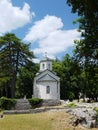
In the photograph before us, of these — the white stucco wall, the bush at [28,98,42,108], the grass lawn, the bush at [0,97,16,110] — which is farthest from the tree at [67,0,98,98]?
the white stucco wall

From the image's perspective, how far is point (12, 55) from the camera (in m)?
67.1

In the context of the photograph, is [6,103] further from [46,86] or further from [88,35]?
[88,35]

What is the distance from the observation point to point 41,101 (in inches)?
2296

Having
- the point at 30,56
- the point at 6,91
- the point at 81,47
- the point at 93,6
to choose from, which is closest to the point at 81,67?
the point at 81,47

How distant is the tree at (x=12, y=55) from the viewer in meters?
66.4

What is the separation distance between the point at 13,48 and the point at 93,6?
5187 centimetres

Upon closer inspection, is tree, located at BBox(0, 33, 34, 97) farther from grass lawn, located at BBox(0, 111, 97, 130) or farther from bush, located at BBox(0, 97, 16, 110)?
grass lawn, located at BBox(0, 111, 97, 130)

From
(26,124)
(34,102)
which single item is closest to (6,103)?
(34,102)

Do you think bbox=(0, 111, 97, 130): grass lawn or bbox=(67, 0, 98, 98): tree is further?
bbox=(0, 111, 97, 130): grass lawn

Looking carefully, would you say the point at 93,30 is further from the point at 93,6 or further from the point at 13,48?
the point at 13,48

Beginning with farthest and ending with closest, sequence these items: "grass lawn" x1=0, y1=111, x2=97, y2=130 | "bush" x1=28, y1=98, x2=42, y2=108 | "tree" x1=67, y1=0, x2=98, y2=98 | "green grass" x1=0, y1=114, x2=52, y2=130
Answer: "bush" x1=28, y1=98, x2=42, y2=108 → "green grass" x1=0, y1=114, x2=52, y2=130 → "grass lawn" x1=0, y1=111, x2=97, y2=130 → "tree" x1=67, y1=0, x2=98, y2=98

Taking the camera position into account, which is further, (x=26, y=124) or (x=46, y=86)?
(x=46, y=86)

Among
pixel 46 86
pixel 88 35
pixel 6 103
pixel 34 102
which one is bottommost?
pixel 6 103

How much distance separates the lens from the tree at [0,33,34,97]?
66375 mm
